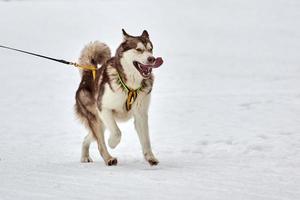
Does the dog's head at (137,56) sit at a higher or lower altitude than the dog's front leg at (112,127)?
higher

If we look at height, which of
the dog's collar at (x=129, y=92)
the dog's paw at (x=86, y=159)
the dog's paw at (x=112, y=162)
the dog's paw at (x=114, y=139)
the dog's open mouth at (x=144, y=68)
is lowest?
the dog's paw at (x=86, y=159)

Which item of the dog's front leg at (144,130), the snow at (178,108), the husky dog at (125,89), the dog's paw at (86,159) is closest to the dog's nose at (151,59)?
the husky dog at (125,89)

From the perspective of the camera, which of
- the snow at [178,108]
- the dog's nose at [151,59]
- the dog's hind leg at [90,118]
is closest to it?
the snow at [178,108]

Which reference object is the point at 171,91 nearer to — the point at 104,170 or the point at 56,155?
the point at 56,155

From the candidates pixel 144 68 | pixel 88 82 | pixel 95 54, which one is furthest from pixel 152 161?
pixel 95 54

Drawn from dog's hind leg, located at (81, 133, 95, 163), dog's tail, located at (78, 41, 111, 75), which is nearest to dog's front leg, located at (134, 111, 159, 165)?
dog's hind leg, located at (81, 133, 95, 163)

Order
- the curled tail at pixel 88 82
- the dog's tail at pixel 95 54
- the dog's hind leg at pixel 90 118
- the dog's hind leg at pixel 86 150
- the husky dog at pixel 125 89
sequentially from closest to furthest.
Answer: the husky dog at pixel 125 89 < the dog's hind leg at pixel 90 118 < the curled tail at pixel 88 82 < the dog's hind leg at pixel 86 150 < the dog's tail at pixel 95 54

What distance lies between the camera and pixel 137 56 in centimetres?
571

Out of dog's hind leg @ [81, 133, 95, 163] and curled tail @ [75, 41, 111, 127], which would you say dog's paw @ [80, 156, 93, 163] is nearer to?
dog's hind leg @ [81, 133, 95, 163]

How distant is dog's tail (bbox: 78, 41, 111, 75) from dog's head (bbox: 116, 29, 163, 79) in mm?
923

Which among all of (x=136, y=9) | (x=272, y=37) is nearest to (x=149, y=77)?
(x=272, y=37)

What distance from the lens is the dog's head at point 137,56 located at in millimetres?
5613

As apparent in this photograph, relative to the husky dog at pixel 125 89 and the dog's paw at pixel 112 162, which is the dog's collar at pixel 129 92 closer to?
the husky dog at pixel 125 89

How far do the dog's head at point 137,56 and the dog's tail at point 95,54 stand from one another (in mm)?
923
